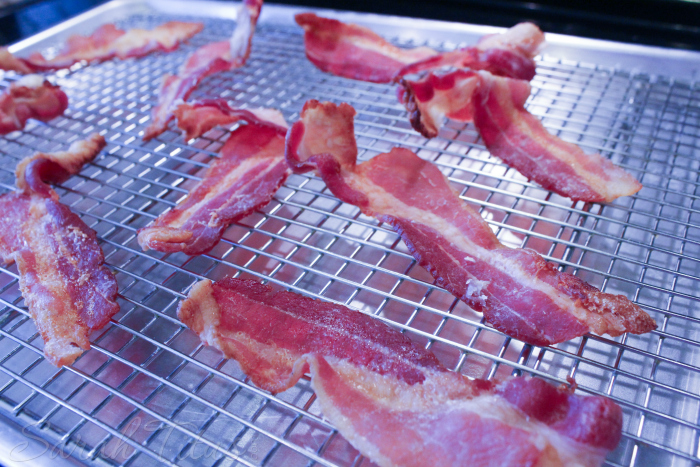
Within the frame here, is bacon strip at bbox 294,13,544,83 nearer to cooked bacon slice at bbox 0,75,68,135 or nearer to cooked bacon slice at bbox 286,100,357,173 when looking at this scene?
cooked bacon slice at bbox 286,100,357,173

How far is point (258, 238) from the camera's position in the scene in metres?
1.28

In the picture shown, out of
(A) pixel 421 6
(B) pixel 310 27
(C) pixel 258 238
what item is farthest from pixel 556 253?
(A) pixel 421 6

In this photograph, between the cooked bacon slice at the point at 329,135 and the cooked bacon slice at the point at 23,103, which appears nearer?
the cooked bacon slice at the point at 329,135

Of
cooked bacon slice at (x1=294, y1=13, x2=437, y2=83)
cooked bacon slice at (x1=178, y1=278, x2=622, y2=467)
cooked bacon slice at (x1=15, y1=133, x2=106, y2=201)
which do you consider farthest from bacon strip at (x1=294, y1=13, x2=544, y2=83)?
cooked bacon slice at (x1=178, y1=278, x2=622, y2=467)

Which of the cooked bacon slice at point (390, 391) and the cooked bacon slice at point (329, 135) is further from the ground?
the cooked bacon slice at point (329, 135)

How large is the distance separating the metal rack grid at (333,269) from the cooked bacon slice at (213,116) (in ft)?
0.21

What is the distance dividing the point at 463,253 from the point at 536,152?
429 millimetres

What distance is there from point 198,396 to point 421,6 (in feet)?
6.34

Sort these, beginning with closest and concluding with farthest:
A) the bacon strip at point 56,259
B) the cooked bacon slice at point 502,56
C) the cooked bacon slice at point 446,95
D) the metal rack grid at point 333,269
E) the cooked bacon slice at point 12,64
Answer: the metal rack grid at point 333,269, the bacon strip at point 56,259, the cooked bacon slice at point 446,95, the cooked bacon slice at point 502,56, the cooked bacon slice at point 12,64

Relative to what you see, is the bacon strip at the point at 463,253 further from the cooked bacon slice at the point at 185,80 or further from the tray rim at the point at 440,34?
the tray rim at the point at 440,34

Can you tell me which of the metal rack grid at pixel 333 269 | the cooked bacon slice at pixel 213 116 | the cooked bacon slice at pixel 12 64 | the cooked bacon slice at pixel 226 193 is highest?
the cooked bacon slice at pixel 12 64

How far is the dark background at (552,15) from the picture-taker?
181cm

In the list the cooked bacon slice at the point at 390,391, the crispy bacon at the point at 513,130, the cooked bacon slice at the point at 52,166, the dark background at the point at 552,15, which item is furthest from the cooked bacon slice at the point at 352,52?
the cooked bacon slice at the point at 390,391

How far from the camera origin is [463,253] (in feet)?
3.53
